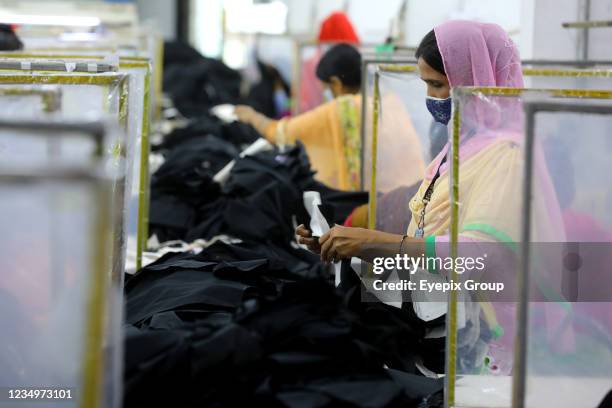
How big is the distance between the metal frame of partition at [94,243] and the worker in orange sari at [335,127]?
10.6 ft

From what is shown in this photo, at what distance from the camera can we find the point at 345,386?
209 cm

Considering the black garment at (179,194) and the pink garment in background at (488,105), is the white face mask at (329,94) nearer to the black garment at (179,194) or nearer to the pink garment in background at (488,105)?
the black garment at (179,194)

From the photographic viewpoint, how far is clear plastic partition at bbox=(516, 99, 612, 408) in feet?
6.70

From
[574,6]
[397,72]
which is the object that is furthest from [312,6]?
[397,72]

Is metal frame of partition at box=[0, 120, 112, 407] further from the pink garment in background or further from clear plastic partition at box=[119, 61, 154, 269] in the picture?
clear plastic partition at box=[119, 61, 154, 269]

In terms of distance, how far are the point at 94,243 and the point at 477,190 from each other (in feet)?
3.40

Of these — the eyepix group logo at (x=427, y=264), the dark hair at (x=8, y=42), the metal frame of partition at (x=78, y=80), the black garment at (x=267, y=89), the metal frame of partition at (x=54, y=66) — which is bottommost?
the black garment at (x=267, y=89)

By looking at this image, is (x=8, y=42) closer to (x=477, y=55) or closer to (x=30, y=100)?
(x=30, y=100)

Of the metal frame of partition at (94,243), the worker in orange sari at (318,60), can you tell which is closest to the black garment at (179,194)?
the worker in orange sari at (318,60)

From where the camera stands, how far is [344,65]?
18.2ft

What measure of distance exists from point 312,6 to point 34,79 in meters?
8.88

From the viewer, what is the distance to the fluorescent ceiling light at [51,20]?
6970 mm

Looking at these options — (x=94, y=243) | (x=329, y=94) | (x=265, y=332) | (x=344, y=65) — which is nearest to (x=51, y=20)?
(x=329, y=94)

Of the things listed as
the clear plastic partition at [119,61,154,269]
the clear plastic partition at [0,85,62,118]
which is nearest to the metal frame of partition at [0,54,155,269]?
the clear plastic partition at [119,61,154,269]
